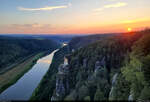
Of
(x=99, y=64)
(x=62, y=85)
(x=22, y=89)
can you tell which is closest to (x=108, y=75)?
(x=99, y=64)

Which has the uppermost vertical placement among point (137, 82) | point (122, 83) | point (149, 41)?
point (149, 41)

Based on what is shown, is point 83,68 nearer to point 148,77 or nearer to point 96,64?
point 96,64

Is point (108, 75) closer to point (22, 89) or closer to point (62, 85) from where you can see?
point (62, 85)

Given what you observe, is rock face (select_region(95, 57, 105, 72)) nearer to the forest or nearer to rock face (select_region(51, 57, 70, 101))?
the forest

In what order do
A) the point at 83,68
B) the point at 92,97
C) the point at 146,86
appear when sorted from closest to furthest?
1. the point at 146,86
2. the point at 92,97
3. the point at 83,68

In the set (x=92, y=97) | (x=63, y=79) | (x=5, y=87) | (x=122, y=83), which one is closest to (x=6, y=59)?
(x=5, y=87)

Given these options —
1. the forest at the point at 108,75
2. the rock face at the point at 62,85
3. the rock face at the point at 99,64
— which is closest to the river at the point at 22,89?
→ the forest at the point at 108,75

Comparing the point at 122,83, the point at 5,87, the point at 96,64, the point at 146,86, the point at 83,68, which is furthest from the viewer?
the point at 5,87

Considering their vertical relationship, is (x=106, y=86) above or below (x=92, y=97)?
above

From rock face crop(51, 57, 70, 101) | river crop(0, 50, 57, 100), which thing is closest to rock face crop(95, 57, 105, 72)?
rock face crop(51, 57, 70, 101)

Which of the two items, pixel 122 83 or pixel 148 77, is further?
pixel 122 83
